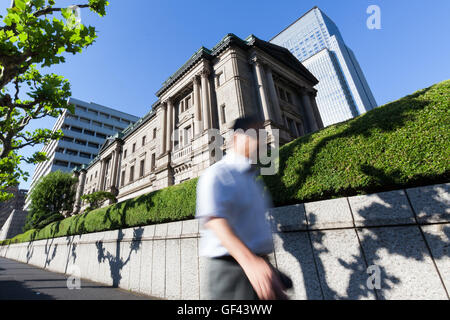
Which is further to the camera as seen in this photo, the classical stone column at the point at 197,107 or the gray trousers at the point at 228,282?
the classical stone column at the point at 197,107

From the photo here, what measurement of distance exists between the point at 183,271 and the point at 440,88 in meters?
7.99

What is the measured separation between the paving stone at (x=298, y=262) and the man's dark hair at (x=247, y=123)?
3.52 meters

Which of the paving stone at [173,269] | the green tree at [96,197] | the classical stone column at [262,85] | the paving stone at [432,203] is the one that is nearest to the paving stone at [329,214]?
the paving stone at [432,203]

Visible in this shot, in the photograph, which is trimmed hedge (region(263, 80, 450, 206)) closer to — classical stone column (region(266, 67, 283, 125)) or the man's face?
the man's face

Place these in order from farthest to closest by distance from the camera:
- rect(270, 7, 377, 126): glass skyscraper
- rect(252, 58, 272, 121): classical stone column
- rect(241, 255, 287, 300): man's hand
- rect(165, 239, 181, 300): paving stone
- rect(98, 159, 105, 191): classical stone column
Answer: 1. rect(270, 7, 377, 126): glass skyscraper
2. rect(98, 159, 105, 191): classical stone column
3. rect(252, 58, 272, 121): classical stone column
4. rect(165, 239, 181, 300): paving stone
5. rect(241, 255, 287, 300): man's hand

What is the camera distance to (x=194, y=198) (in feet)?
22.5

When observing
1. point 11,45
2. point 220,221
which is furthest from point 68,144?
point 220,221

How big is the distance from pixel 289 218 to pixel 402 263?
2.07 meters

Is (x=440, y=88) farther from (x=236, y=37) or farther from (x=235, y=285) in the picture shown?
(x=236, y=37)

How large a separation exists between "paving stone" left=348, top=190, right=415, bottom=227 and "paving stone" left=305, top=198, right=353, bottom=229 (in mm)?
142

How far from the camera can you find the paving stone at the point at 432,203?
129 inches

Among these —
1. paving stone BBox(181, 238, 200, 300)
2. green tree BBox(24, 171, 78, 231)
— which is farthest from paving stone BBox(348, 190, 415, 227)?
green tree BBox(24, 171, 78, 231)

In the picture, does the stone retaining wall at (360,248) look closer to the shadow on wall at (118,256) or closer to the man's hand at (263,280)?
the shadow on wall at (118,256)

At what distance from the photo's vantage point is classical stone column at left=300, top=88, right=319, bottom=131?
85.0 ft
